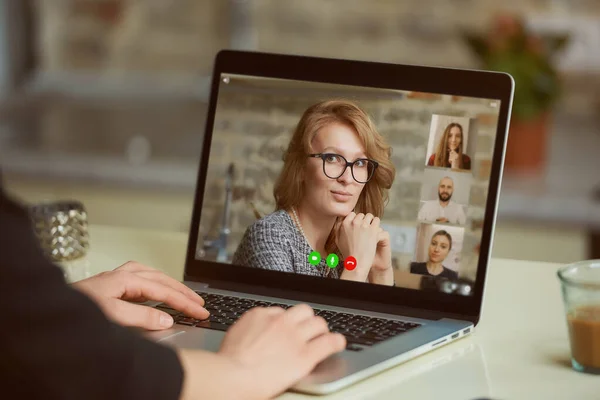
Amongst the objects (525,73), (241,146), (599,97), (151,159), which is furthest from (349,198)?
(599,97)

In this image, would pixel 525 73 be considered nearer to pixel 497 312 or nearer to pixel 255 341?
pixel 497 312

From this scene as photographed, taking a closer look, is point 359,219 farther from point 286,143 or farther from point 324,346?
point 324,346

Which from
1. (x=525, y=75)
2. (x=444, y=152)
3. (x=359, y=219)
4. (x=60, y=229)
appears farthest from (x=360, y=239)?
(x=525, y=75)

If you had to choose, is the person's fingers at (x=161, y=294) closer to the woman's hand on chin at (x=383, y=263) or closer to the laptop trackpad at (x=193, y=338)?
the laptop trackpad at (x=193, y=338)

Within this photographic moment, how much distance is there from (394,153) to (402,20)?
205 centimetres

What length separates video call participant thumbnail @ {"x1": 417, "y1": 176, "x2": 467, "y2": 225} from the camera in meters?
1.09

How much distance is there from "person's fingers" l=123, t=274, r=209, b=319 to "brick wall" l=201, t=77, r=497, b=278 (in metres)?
0.16

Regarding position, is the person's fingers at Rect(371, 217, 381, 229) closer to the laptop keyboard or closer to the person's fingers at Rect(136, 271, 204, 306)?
the laptop keyboard

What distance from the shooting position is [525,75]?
2.60m

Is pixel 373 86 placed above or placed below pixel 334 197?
above

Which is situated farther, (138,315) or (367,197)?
(367,197)

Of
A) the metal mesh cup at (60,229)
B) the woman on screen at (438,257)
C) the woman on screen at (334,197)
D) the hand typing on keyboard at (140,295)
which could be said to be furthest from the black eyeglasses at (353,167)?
the metal mesh cup at (60,229)

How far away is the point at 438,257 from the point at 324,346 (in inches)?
9.9

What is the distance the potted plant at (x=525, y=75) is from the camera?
103 inches
